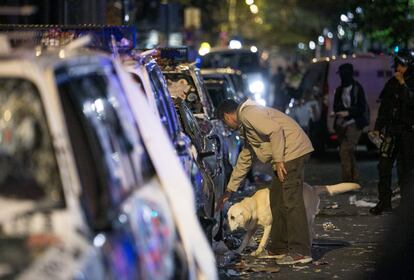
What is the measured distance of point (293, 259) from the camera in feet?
32.5

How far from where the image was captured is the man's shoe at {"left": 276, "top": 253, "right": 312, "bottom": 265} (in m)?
9.88

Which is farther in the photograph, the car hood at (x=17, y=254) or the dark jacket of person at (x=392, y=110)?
the dark jacket of person at (x=392, y=110)

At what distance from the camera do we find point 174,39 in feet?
123

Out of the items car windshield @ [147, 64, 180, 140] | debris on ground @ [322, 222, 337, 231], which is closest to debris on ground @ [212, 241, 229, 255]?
car windshield @ [147, 64, 180, 140]

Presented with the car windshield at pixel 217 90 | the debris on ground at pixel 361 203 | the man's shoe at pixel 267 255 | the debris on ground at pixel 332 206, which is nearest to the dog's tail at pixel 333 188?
the man's shoe at pixel 267 255

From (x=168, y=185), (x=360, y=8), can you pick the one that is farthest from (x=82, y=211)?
(x=360, y=8)

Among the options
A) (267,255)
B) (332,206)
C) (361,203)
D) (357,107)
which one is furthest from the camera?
(357,107)

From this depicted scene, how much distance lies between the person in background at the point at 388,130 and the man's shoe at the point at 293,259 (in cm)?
349

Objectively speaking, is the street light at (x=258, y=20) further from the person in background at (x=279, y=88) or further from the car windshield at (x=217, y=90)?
the car windshield at (x=217, y=90)

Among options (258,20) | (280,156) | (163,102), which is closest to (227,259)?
(280,156)

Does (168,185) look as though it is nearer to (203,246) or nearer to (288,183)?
(203,246)

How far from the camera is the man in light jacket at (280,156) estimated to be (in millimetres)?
9695

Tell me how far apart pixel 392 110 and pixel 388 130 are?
242 mm

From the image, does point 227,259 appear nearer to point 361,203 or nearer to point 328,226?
point 328,226
